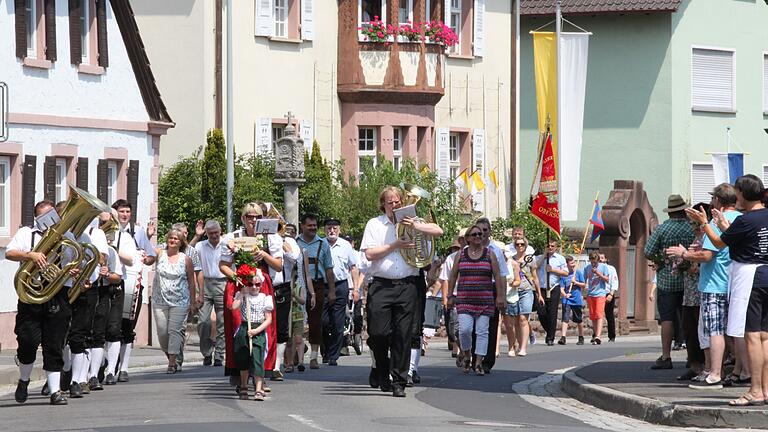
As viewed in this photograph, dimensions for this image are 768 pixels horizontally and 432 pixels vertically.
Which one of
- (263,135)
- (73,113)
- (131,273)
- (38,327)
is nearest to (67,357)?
(38,327)

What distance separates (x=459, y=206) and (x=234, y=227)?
26.1 feet

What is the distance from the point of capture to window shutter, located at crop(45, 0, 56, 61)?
30573 mm

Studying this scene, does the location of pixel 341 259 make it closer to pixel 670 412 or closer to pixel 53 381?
pixel 53 381

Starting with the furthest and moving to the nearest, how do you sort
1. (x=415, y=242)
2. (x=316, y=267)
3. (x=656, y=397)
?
(x=316, y=267) < (x=415, y=242) < (x=656, y=397)

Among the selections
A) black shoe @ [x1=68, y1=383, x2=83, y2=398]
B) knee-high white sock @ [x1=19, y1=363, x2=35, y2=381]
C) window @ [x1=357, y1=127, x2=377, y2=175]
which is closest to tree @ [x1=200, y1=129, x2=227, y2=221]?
window @ [x1=357, y1=127, x2=377, y2=175]

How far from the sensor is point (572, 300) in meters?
34.1

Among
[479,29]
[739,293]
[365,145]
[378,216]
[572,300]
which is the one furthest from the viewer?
[479,29]

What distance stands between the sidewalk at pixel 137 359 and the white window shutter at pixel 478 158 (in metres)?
15.4

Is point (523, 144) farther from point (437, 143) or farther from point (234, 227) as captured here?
Result: point (234, 227)

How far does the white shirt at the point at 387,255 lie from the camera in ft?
58.9

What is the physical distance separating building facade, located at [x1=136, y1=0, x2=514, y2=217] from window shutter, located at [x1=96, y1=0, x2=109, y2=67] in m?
6.27

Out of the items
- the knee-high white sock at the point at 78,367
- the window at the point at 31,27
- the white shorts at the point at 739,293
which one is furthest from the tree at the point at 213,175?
the white shorts at the point at 739,293

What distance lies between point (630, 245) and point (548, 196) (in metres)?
5.59

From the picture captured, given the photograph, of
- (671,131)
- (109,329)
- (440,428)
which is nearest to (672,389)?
(440,428)
